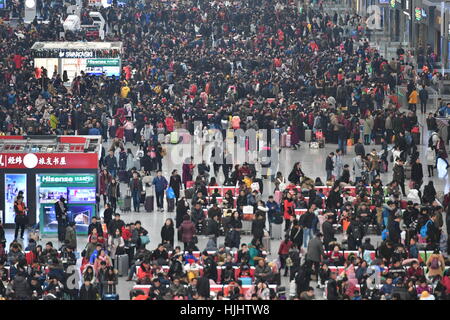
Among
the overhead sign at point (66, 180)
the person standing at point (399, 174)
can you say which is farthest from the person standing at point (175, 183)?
the person standing at point (399, 174)

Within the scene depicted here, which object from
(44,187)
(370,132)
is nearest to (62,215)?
(44,187)

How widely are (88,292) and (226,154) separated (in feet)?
48.7

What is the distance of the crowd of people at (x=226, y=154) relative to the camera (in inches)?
1347

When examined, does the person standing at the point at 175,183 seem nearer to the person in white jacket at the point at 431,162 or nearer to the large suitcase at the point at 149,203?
the large suitcase at the point at 149,203

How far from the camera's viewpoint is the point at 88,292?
32.8 m

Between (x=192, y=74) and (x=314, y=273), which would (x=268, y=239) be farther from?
(x=192, y=74)

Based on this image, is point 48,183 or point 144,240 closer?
point 144,240

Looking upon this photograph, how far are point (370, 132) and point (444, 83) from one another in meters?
7.24

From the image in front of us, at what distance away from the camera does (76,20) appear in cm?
7600

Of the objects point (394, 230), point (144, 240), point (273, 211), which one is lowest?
point (144, 240)

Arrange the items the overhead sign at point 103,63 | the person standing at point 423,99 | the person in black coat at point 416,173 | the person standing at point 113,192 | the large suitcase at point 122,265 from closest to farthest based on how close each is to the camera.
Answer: the large suitcase at point 122,265 → the person standing at point 113,192 → the person in black coat at point 416,173 → the person standing at point 423,99 → the overhead sign at point 103,63

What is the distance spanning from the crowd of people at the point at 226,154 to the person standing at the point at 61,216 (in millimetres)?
87

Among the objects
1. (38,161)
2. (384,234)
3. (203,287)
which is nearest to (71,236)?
(38,161)

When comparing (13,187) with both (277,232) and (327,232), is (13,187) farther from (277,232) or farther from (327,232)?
(327,232)
